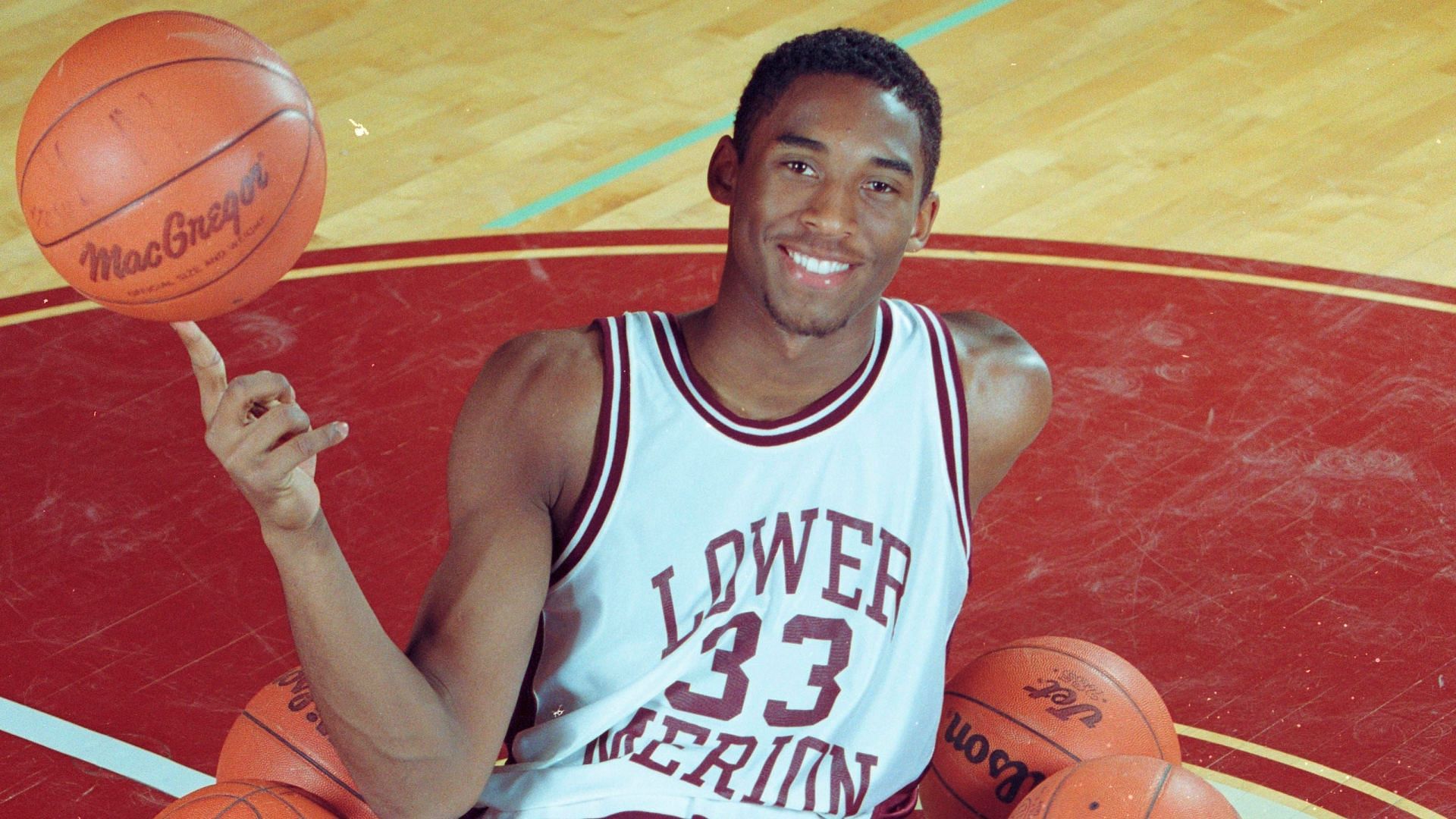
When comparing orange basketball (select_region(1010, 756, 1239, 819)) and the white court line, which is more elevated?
orange basketball (select_region(1010, 756, 1239, 819))

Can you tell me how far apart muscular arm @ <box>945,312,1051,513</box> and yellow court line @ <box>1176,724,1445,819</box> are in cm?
118

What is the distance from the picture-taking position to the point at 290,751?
3426 mm

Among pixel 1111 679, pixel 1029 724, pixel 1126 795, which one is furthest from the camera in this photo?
pixel 1111 679

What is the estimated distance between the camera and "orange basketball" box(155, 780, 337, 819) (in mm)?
3180

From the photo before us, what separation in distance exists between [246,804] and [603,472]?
874 millimetres

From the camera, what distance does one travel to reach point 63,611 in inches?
183

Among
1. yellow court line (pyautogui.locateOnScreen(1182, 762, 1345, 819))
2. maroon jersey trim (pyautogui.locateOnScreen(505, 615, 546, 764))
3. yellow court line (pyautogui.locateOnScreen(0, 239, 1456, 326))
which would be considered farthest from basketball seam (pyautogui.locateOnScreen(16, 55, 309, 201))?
yellow court line (pyautogui.locateOnScreen(0, 239, 1456, 326))

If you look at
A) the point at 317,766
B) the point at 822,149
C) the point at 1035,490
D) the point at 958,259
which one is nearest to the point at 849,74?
the point at 822,149

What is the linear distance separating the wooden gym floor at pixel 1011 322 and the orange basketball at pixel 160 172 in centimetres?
171

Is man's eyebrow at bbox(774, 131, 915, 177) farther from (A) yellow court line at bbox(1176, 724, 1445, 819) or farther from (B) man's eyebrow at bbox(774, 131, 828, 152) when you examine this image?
(A) yellow court line at bbox(1176, 724, 1445, 819)

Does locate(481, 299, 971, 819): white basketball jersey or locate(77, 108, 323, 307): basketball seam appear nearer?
locate(77, 108, 323, 307): basketball seam

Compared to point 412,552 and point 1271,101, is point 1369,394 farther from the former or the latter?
point 412,552

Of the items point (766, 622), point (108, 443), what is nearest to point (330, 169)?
point (108, 443)

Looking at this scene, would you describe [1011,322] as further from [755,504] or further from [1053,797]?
[755,504]
